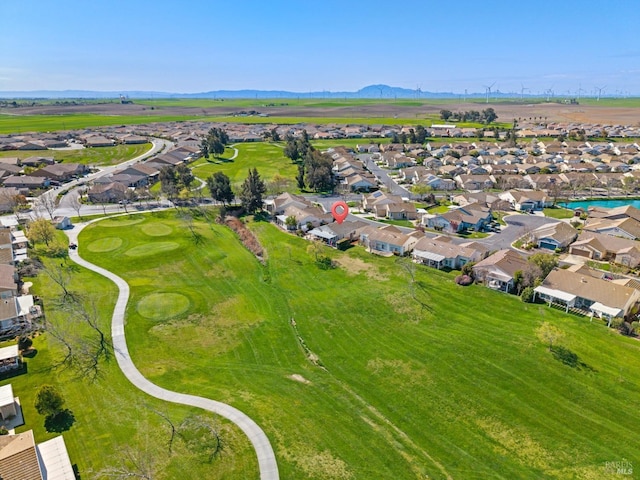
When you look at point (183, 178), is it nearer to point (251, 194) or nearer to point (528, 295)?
point (251, 194)

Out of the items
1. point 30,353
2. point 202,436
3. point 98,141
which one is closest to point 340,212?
point 30,353

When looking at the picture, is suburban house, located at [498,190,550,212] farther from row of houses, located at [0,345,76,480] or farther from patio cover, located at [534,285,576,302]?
row of houses, located at [0,345,76,480]

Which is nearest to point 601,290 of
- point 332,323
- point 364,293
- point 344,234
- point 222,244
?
point 364,293

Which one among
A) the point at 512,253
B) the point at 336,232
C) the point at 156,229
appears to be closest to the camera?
the point at 512,253

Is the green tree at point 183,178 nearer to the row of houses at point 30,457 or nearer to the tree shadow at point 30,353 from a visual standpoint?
the tree shadow at point 30,353

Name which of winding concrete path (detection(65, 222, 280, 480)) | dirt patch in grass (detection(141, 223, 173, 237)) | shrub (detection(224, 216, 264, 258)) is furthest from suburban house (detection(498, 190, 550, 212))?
winding concrete path (detection(65, 222, 280, 480))

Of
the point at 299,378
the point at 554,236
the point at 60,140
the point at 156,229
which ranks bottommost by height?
the point at 299,378

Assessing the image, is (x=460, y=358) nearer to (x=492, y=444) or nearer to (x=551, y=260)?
(x=492, y=444)
